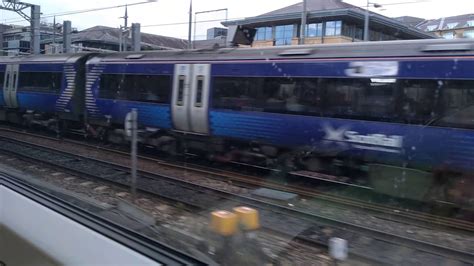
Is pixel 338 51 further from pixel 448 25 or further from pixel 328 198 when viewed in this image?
pixel 448 25

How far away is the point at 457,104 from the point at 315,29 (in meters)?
43.4

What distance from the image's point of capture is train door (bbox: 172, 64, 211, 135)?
1177cm

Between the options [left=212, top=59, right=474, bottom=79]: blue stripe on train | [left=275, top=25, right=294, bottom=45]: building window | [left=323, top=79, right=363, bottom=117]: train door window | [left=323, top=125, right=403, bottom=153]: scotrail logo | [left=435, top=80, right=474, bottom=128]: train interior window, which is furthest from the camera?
[left=275, top=25, right=294, bottom=45]: building window

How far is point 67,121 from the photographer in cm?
1741

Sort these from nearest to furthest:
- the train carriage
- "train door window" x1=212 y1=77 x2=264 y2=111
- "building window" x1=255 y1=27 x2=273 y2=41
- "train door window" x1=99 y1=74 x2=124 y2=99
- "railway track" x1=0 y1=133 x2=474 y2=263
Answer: "railway track" x1=0 y1=133 x2=474 y2=263
the train carriage
"train door window" x1=212 y1=77 x2=264 y2=111
"train door window" x1=99 y1=74 x2=124 y2=99
"building window" x1=255 y1=27 x2=273 y2=41

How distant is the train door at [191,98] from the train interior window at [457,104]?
18.4 feet

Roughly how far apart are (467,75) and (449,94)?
43 centimetres

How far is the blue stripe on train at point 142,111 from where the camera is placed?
41.9 ft

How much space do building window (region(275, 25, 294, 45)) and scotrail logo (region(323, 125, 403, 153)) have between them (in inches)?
1663

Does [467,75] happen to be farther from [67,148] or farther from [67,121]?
[67,121]

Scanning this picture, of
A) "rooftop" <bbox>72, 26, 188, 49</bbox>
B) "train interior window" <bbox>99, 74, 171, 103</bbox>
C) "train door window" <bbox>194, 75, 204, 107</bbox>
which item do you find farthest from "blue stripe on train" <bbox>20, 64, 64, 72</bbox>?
"rooftop" <bbox>72, 26, 188, 49</bbox>

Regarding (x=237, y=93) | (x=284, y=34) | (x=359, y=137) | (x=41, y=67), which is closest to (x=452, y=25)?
(x=284, y=34)

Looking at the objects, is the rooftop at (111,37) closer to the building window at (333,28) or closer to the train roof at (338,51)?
the building window at (333,28)

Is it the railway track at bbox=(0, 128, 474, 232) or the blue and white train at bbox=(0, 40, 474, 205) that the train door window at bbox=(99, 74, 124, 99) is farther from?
the railway track at bbox=(0, 128, 474, 232)
